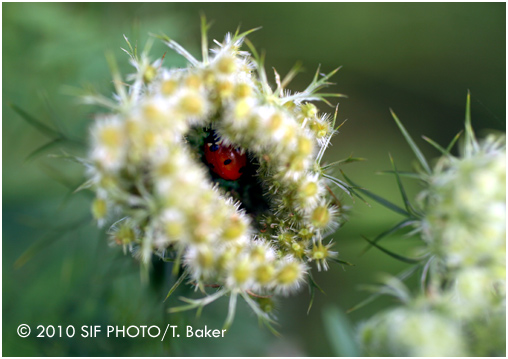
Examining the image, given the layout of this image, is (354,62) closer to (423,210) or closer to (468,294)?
(423,210)

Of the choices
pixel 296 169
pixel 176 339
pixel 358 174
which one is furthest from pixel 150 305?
pixel 358 174

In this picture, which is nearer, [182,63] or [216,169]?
[216,169]

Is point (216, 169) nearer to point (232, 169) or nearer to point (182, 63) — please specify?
point (232, 169)

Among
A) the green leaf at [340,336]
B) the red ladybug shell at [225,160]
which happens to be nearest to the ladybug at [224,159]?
the red ladybug shell at [225,160]

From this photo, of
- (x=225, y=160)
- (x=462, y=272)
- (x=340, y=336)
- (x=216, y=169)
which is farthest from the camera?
(x=340, y=336)

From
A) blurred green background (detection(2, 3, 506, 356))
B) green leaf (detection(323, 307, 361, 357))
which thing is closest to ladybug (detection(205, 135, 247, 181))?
blurred green background (detection(2, 3, 506, 356))

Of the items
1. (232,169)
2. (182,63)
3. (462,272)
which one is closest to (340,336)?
(462,272)

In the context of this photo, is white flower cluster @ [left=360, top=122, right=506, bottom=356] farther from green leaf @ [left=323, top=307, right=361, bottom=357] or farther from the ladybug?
the ladybug
